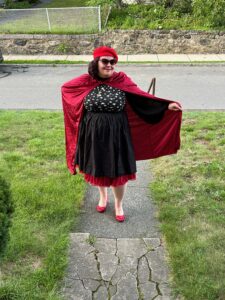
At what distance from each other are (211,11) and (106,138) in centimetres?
1284

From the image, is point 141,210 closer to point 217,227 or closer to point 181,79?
point 217,227

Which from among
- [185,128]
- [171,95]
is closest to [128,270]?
[185,128]

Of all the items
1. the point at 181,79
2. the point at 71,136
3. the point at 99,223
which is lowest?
the point at 181,79

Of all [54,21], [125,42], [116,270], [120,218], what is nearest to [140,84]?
[125,42]

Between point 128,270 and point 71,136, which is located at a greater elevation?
point 71,136

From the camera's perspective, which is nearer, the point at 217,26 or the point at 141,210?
the point at 141,210

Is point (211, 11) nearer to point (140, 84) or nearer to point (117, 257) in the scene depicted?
point (140, 84)

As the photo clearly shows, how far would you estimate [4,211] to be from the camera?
295 cm

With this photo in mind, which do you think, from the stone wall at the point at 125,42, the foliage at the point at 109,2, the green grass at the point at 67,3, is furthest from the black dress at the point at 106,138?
the green grass at the point at 67,3

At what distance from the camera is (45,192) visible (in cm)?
503

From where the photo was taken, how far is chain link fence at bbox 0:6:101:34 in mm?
15469

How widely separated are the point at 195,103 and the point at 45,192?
5.41m

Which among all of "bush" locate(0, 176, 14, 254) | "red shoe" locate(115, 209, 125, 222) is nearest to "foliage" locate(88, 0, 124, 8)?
"red shoe" locate(115, 209, 125, 222)

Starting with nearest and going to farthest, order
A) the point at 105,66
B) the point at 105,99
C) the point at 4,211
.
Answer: the point at 4,211
the point at 105,66
the point at 105,99
